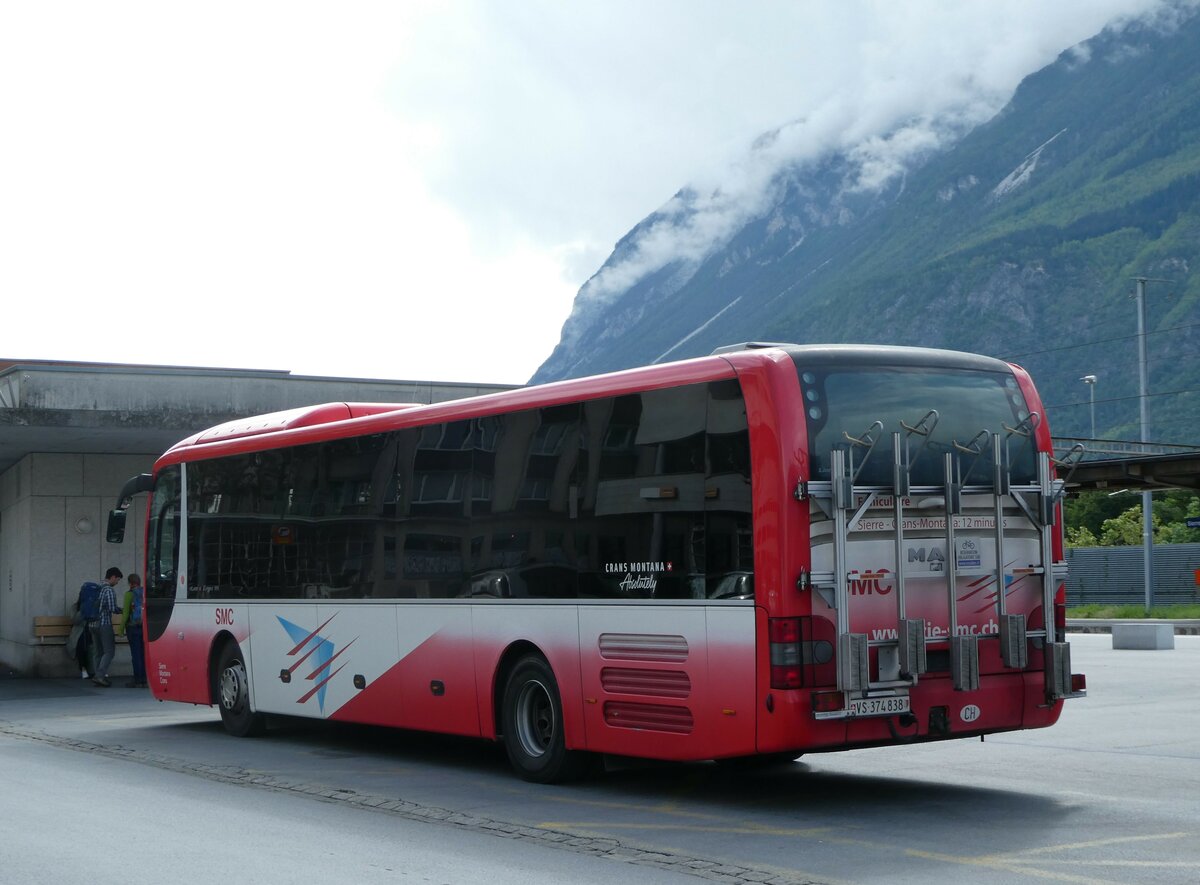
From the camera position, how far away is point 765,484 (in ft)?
34.1

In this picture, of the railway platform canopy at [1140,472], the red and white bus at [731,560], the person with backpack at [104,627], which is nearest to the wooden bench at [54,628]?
the person with backpack at [104,627]

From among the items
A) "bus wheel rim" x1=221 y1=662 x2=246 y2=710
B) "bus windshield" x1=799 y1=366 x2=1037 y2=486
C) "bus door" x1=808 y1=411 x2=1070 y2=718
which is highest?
"bus windshield" x1=799 y1=366 x2=1037 y2=486

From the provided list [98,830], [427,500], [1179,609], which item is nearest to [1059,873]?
[98,830]

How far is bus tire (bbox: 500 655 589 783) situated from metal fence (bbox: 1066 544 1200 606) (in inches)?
1984

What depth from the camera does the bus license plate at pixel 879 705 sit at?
10344 mm

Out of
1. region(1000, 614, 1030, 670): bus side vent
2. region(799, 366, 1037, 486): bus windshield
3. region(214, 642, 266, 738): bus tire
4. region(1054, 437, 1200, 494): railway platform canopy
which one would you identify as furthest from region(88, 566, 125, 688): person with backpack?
region(1054, 437, 1200, 494): railway platform canopy

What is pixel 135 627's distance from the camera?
981 inches

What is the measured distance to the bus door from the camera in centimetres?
1041

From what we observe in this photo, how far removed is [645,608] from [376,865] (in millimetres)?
3106

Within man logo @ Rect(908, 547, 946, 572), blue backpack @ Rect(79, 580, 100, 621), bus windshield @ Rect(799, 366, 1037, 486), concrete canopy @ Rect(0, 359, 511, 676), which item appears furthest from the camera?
blue backpack @ Rect(79, 580, 100, 621)

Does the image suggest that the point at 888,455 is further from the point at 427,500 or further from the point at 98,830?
the point at 98,830

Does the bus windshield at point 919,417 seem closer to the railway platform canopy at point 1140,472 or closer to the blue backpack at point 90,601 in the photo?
the blue backpack at point 90,601

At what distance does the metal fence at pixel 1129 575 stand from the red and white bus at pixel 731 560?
5007 cm

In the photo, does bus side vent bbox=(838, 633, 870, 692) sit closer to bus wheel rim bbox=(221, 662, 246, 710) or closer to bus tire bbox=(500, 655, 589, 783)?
bus tire bbox=(500, 655, 589, 783)
